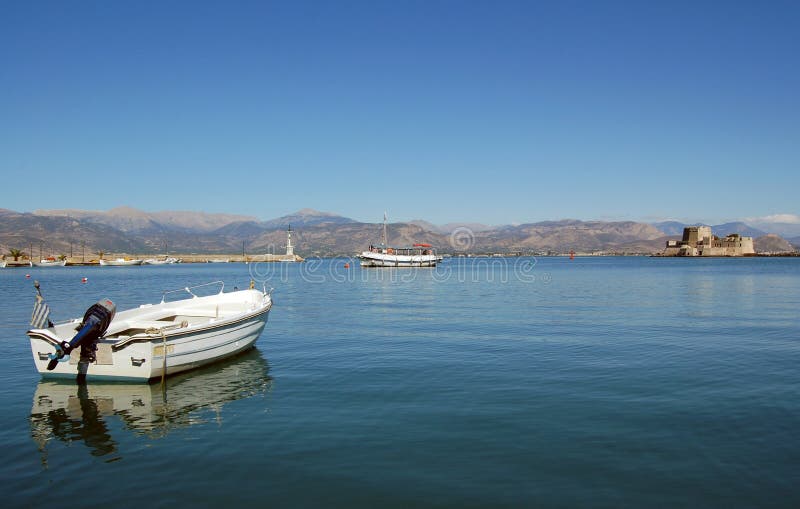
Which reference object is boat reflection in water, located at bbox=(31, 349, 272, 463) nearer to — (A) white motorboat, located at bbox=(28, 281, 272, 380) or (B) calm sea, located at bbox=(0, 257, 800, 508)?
(B) calm sea, located at bbox=(0, 257, 800, 508)

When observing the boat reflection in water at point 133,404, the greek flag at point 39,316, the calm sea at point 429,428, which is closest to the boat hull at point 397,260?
the calm sea at point 429,428

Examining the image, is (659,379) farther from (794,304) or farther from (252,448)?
(794,304)

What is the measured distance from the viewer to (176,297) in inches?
2459

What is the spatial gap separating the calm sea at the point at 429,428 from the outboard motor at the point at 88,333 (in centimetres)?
110

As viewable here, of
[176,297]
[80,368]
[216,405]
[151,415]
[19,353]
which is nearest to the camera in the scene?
[151,415]

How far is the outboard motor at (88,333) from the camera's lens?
1681 centimetres

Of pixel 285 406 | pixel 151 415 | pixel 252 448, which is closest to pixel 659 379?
pixel 285 406

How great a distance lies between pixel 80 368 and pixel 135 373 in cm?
169

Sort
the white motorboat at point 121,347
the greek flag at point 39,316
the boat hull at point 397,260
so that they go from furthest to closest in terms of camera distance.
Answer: the boat hull at point 397,260, the greek flag at point 39,316, the white motorboat at point 121,347

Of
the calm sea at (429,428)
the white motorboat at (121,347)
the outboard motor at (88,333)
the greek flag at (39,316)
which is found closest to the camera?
the calm sea at (429,428)

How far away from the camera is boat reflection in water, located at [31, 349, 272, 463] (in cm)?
1340

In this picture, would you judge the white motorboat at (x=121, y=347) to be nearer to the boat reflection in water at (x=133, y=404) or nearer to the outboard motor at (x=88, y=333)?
the outboard motor at (x=88, y=333)

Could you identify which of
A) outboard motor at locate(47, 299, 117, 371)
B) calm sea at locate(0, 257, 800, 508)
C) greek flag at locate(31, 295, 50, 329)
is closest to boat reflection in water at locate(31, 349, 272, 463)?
calm sea at locate(0, 257, 800, 508)

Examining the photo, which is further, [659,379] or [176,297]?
[176,297]
